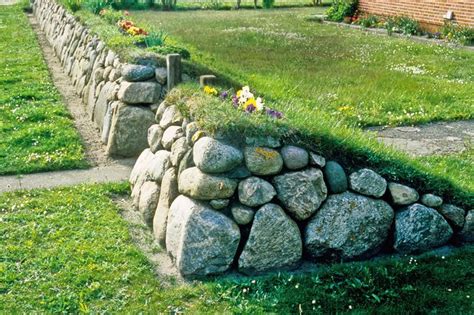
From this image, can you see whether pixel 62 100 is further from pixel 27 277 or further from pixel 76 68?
pixel 27 277

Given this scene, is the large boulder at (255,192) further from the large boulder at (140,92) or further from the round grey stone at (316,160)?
the large boulder at (140,92)

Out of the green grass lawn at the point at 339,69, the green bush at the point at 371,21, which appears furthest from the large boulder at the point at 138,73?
the green bush at the point at 371,21

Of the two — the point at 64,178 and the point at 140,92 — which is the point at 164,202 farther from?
the point at 140,92

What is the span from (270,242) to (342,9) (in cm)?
1890

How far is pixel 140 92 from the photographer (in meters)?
7.10

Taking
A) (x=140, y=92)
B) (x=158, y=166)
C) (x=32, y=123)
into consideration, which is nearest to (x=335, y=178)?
(x=158, y=166)

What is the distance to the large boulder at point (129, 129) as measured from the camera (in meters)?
7.21

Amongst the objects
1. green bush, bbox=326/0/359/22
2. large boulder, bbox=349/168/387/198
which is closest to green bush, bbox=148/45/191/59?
large boulder, bbox=349/168/387/198

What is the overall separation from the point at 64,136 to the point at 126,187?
6.77 feet

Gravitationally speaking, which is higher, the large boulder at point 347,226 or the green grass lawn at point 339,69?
the large boulder at point 347,226

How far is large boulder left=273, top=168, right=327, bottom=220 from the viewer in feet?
15.2

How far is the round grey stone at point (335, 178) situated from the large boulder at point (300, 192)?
0.10 m

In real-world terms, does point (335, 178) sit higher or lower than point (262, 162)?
lower

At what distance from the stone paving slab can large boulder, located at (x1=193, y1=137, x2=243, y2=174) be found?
2.29 m
